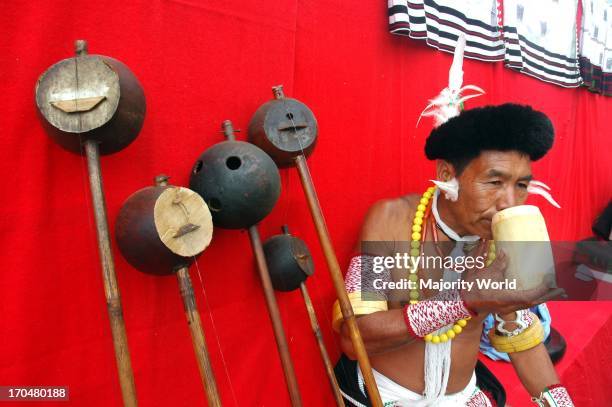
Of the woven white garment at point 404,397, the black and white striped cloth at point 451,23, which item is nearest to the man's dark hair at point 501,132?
the black and white striped cloth at point 451,23

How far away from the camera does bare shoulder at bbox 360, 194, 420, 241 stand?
63.6 inches

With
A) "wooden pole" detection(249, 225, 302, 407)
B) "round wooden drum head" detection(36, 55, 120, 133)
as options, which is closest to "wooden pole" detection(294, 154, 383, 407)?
"wooden pole" detection(249, 225, 302, 407)

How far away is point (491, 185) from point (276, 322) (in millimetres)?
821

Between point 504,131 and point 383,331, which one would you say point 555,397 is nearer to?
point 383,331

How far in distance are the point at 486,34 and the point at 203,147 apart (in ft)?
6.54

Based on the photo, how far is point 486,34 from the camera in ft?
8.46

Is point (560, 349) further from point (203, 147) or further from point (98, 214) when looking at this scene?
point (98, 214)

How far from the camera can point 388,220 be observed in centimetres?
164

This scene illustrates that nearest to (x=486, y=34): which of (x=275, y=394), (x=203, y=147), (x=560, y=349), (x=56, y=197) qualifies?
(x=560, y=349)

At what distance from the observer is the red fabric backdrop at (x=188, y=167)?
1085mm

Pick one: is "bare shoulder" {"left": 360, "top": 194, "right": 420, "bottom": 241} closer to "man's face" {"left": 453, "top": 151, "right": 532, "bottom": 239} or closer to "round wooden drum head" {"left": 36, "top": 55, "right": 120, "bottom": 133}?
"man's face" {"left": 453, "top": 151, "right": 532, "bottom": 239}

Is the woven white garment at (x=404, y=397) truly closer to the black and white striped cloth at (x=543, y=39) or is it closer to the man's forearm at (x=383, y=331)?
the man's forearm at (x=383, y=331)

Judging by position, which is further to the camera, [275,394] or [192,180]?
Result: [275,394]

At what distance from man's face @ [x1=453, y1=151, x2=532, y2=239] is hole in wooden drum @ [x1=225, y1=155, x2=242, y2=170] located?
78 cm
